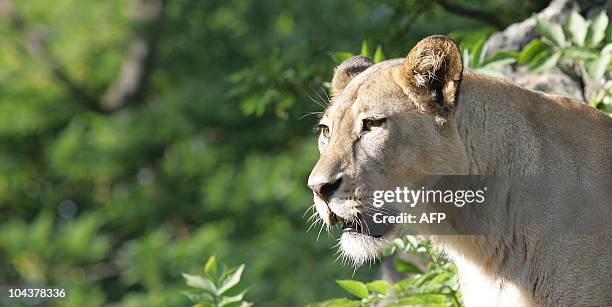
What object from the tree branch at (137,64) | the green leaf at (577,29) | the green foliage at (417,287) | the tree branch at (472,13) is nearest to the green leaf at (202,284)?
the green foliage at (417,287)

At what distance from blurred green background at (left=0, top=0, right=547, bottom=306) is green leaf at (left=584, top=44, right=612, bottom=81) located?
12621 mm

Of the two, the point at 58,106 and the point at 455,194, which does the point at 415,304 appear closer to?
the point at 455,194

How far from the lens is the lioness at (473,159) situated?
15.4ft

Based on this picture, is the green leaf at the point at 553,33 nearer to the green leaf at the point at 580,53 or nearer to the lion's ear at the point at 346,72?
the green leaf at the point at 580,53

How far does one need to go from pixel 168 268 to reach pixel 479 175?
1571 centimetres

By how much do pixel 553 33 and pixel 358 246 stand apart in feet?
7.40

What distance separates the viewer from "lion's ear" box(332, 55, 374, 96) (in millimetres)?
5289

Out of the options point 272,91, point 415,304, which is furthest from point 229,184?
point 415,304

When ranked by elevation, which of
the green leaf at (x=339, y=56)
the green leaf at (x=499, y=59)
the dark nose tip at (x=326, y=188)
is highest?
the green leaf at (x=339, y=56)

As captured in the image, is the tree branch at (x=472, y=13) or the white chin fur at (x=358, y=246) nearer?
the white chin fur at (x=358, y=246)

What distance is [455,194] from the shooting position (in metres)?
4.80

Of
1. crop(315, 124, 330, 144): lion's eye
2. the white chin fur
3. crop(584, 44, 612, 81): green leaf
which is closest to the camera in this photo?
the white chin fur

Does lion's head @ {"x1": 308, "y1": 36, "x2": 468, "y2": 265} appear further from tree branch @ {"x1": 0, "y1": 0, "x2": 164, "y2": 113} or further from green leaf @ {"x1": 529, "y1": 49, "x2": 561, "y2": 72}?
tree branch @ {"x1": 0, "y1": 0, "x2": 164, "y2": 113}

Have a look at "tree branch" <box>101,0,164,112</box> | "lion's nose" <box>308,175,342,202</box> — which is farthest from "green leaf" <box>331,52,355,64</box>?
"tree branch" <box>101,0,164,112</box>
